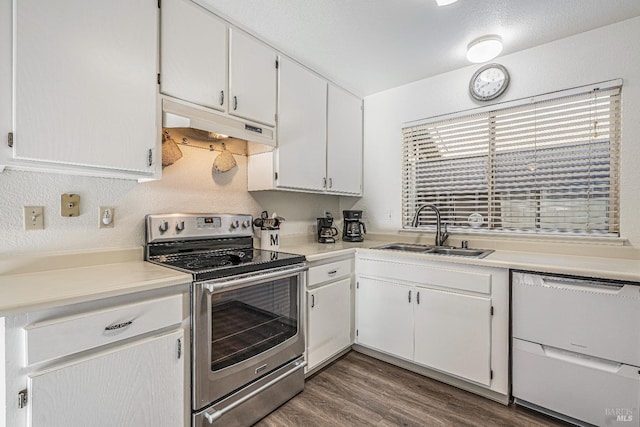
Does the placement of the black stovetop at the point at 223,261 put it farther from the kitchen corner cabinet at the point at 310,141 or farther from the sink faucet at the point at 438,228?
the sink faucet at the point at 438,228

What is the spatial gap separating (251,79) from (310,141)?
667mm

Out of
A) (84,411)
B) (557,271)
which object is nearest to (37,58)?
(84,411)

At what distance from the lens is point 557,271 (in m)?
1.63

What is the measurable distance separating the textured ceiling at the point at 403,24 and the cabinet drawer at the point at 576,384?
195 cm

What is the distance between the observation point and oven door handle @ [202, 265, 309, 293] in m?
1.44

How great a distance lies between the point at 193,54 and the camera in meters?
1.69

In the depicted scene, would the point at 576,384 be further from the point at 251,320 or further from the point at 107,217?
the point at 107,217

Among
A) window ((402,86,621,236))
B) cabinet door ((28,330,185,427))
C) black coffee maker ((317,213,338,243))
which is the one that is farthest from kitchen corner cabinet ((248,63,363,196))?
cabinet door ((28,330,185,427))

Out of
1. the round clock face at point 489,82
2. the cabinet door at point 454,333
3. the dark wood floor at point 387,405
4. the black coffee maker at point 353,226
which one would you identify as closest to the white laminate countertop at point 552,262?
the cabinet door at point 454,333

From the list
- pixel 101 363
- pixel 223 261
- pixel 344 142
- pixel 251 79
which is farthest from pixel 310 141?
pixel 101 363

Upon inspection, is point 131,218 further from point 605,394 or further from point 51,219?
point 605,394

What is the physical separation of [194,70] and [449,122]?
2060 millimetres

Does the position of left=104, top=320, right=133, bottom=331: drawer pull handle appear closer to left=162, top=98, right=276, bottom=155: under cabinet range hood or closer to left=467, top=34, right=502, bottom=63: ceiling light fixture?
left=162, top=98, right=276, bottom=155: under cabinet range hood

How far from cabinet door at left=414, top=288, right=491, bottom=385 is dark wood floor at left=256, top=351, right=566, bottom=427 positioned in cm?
15
